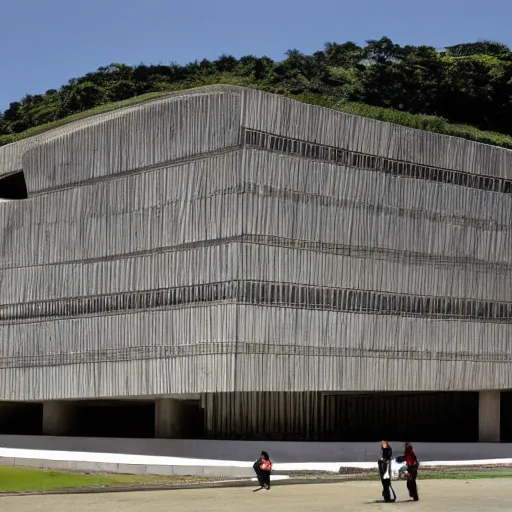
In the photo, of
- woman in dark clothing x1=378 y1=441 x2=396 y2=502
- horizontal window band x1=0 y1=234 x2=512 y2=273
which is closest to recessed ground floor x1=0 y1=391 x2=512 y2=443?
horizontal window band x1=0 y1=234 x2=512 y2=273

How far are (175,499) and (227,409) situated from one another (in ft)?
48.3

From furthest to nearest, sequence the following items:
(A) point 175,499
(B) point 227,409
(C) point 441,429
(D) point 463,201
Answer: (C) point 441,429, (D) point 463,201, (B) point 227,409, (A) point 175,499

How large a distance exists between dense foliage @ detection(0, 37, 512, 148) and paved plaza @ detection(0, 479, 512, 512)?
25.6 m

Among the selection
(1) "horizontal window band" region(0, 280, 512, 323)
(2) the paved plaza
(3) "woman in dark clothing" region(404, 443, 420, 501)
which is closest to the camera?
(2) the paved plaza

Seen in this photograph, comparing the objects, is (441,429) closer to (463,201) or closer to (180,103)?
(463,201)

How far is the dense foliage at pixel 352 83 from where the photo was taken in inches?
2482

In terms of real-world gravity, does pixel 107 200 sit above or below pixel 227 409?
above

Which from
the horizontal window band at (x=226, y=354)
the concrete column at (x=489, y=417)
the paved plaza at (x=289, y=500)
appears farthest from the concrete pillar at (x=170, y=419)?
the paved plaza at (x=289, y=500)

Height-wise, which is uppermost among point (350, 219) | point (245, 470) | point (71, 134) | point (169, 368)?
point (71, 134)

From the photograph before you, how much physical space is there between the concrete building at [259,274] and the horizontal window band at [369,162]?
0.08m

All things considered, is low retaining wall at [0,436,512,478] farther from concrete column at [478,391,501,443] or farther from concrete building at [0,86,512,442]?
concrete building at [0,86,512,442]

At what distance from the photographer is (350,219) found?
42969 mm

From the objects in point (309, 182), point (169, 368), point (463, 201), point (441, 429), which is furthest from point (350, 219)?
point (441, 429)

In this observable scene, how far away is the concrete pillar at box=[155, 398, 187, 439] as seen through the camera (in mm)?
44625
